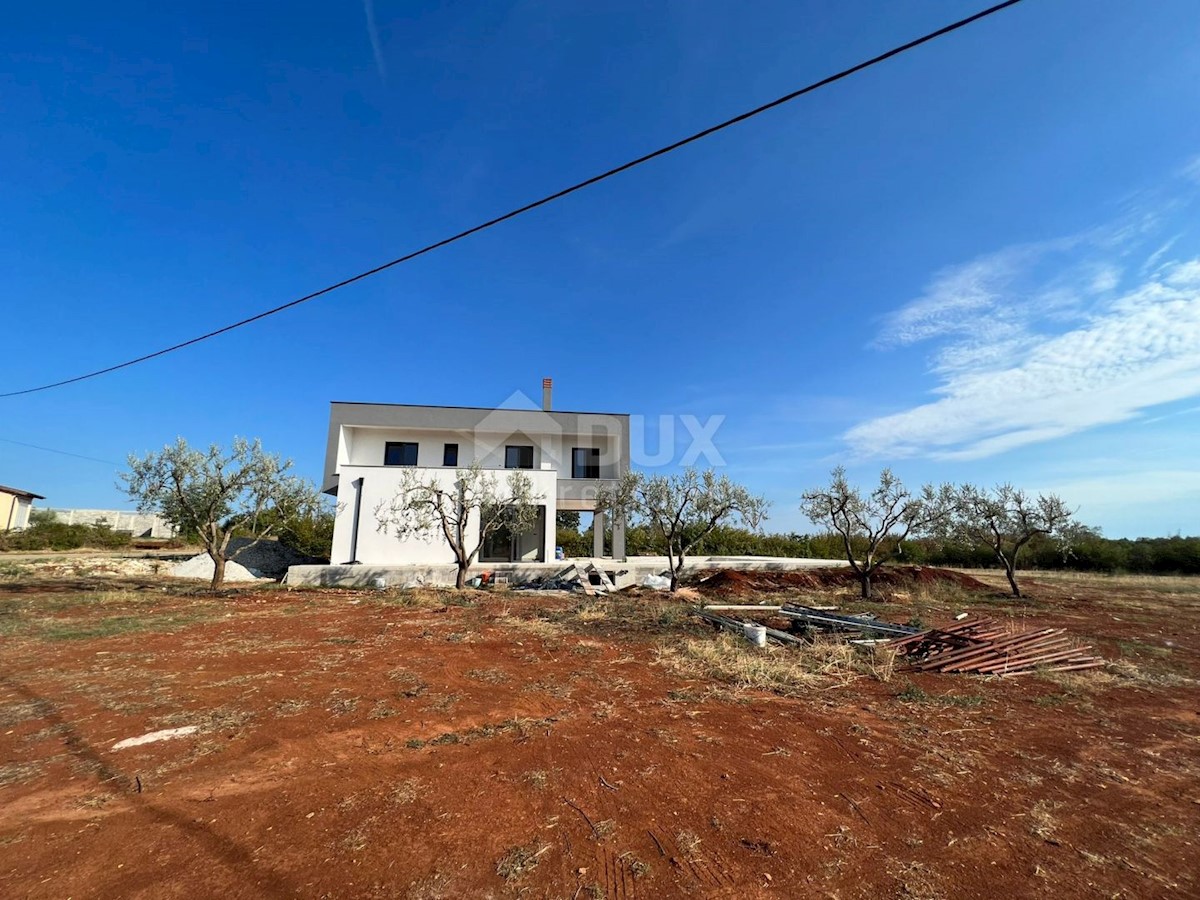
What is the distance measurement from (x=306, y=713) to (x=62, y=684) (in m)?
3.41

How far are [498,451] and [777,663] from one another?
17480mm

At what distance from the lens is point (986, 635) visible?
7840mm

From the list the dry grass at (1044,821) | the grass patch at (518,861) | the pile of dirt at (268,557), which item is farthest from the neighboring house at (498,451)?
the grass patch at (518,861)

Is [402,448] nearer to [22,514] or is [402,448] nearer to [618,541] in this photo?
[618,541]

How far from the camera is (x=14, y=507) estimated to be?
1337 inches

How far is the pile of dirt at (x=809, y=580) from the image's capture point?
16.6 meters

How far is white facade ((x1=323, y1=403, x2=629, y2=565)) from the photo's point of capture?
17.9 metres

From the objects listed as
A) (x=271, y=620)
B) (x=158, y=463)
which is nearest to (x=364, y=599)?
(x=271, y=620)

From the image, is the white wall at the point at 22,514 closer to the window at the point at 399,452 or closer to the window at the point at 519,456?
the window at the point at 399,452

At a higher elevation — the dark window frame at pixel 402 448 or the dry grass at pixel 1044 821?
the dark window frame at pixel 402 448

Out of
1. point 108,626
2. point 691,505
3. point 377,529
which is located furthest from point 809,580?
point 108,626

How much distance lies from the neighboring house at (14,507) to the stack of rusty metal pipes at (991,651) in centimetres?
4963

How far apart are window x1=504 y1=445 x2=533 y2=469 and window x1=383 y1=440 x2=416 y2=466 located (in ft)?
14.0

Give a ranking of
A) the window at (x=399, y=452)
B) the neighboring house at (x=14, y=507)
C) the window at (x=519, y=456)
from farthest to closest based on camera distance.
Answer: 1. the neighboring house at (x=14, y=507)
2. the window at (x=519, y=456)
3. the window at (x=399, y=452)
